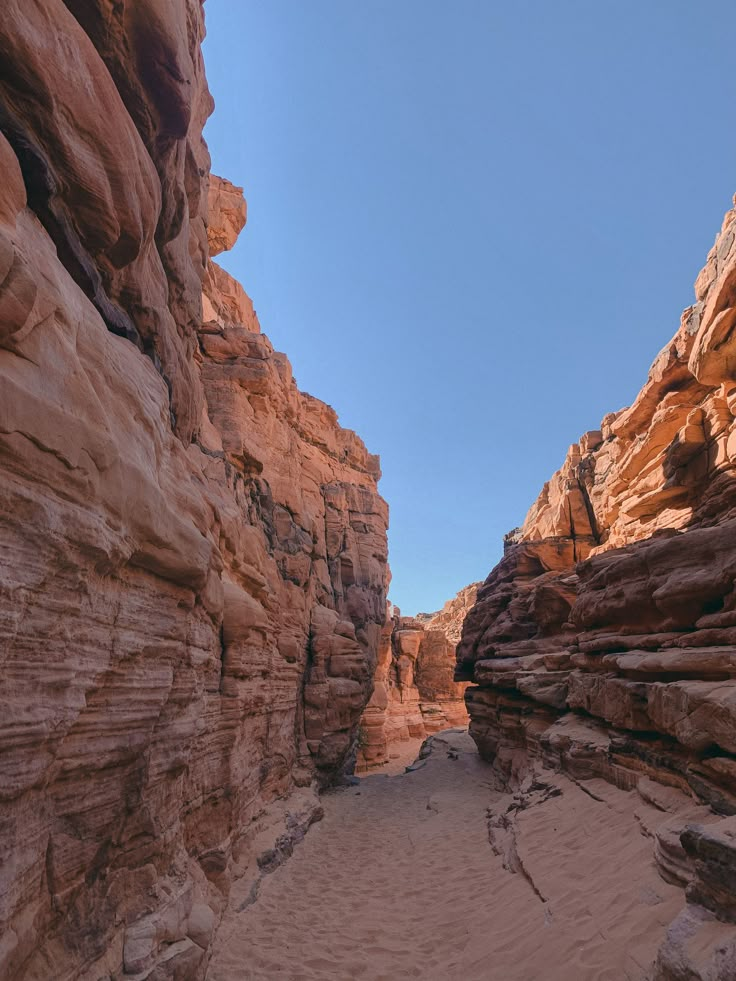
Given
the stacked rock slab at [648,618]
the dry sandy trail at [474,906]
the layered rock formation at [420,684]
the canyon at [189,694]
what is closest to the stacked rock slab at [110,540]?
the canyon at [189,694]

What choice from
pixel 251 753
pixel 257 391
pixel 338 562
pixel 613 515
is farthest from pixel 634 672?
pixel 613 515

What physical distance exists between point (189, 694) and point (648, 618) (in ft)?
28.4

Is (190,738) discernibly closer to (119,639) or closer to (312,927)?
(119,639)

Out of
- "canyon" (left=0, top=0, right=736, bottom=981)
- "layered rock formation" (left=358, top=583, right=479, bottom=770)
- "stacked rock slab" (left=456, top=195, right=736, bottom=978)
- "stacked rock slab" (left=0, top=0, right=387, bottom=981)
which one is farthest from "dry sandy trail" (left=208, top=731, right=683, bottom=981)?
"layered rock formation" (left=358, top=583, right=479, bottom=770)

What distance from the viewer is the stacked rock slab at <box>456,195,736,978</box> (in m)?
6.23

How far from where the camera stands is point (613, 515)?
2619cm

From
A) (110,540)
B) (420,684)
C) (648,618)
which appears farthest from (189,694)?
(420,684)

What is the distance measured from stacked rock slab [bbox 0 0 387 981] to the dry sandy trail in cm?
100

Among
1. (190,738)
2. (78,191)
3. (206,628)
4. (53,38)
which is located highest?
(53,38)

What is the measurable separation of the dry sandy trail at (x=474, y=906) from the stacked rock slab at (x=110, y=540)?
1.00 m

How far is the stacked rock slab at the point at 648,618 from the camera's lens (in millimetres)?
6227

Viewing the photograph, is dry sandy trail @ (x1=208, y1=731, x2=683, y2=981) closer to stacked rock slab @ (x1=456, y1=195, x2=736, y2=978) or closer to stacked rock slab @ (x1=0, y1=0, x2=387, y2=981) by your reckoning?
stacked rock slab @ (x1=456, y1=195, x2=736, y2=978)

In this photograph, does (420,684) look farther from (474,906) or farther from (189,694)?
(189,694)

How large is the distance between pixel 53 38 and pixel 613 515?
2733 centimetres
